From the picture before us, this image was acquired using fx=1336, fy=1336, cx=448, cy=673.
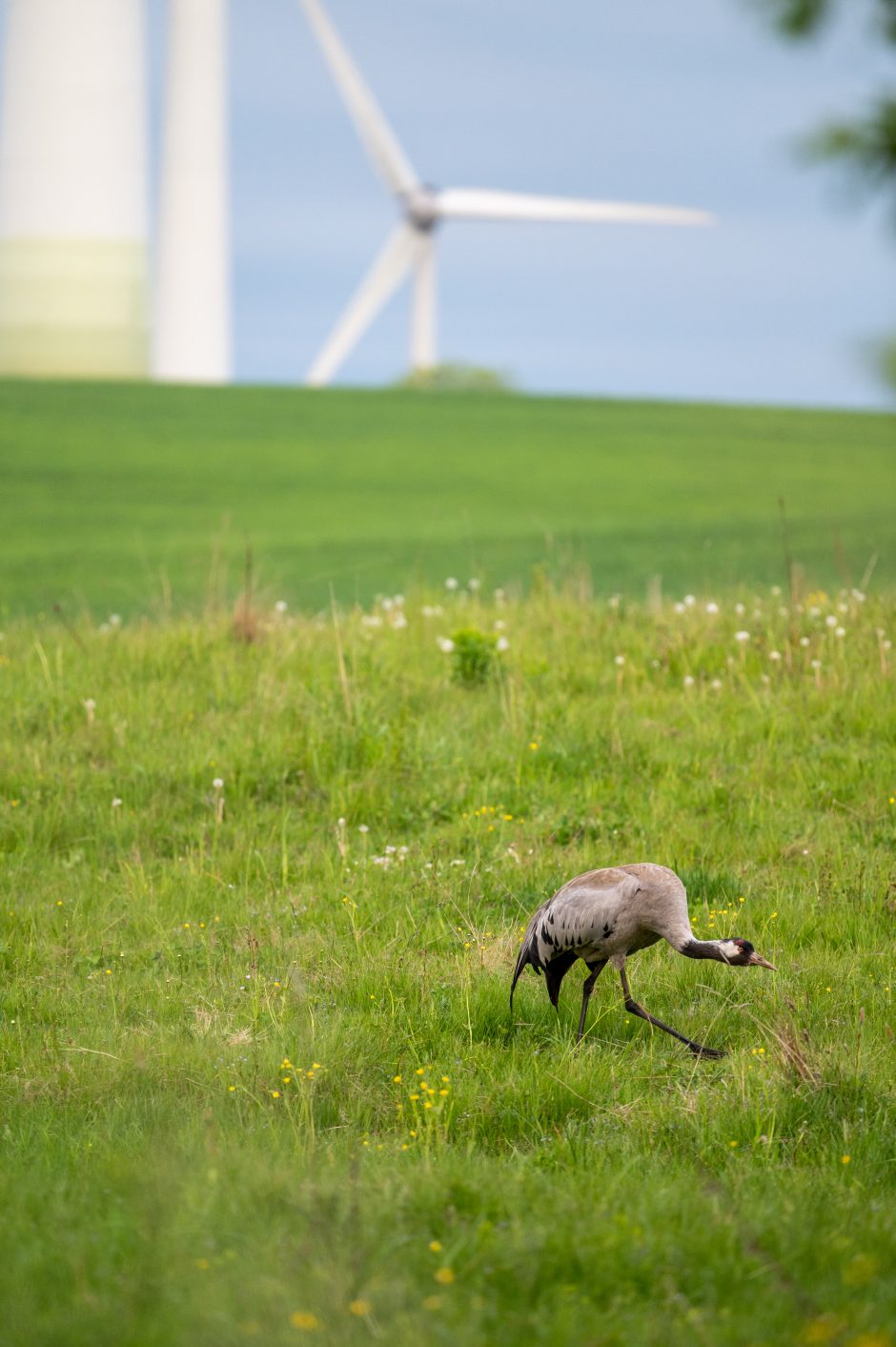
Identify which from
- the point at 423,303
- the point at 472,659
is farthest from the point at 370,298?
the point at 472,659

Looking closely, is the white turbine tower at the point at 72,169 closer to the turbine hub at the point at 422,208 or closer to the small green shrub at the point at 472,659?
the turbine hub at the point at 422,208

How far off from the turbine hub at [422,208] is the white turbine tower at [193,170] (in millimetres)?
6975

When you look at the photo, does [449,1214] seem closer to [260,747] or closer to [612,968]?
[612,968]

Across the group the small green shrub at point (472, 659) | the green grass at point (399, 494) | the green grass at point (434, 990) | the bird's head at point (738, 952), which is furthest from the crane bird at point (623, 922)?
the green grass at point (399, 494)

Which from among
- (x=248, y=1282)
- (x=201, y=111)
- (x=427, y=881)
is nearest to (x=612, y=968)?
(x=427, y=881)

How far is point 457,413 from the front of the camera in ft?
131

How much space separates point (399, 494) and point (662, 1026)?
2255 cm

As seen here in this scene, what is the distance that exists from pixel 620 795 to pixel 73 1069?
11.5 feet

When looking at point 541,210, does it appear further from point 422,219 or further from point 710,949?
point 710,949

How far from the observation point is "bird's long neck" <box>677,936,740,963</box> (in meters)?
4.54

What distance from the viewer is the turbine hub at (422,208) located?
47.2 meters

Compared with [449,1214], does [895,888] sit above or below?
above

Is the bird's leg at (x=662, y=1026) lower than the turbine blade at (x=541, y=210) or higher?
lower

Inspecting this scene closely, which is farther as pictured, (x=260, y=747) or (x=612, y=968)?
(x=260, y=747)
